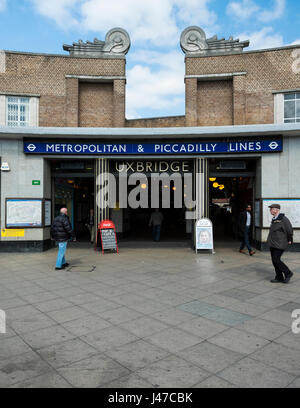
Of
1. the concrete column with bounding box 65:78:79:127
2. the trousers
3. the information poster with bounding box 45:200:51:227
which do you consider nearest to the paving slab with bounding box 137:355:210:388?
the trousers

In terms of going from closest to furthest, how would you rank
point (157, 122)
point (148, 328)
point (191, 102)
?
point (148, 328), point (191, 102), point (157, 122)

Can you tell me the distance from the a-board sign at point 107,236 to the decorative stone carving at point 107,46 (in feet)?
32.1

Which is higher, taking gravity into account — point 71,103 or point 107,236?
point 71,103

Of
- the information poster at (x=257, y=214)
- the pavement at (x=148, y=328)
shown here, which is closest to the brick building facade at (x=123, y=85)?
the information poster at (x=257, y=214)

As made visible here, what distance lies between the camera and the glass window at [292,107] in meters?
14.2

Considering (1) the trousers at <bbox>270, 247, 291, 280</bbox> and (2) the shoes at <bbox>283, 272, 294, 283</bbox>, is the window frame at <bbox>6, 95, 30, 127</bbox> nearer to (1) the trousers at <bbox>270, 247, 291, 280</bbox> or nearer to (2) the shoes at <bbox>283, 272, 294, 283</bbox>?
(1) the trousers at <bbox>270, 247, 291, 280</bbox>

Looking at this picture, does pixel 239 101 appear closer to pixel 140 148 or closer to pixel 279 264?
pixel 140 148

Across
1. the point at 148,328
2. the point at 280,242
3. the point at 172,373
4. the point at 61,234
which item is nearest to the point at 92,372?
the point at 172,373

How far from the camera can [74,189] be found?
15.0 metres

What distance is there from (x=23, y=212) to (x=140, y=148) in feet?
16.7

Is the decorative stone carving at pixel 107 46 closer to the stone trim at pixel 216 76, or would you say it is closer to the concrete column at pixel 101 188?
the stone trim at pixel 216 76

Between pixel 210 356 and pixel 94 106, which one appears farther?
pixel 94 106

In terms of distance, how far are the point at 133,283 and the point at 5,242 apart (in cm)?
661
